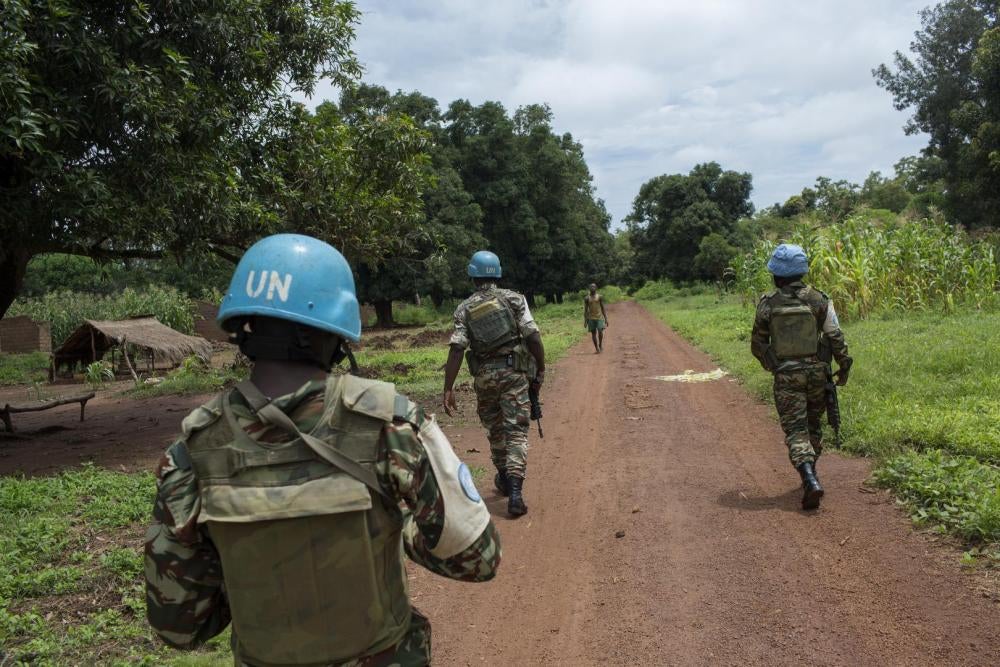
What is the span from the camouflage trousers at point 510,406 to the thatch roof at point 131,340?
17.1m

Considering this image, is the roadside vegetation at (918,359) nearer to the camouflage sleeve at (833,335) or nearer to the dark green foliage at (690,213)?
the camouflage sleeve at (833,335)

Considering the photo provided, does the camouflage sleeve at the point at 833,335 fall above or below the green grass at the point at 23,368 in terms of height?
above

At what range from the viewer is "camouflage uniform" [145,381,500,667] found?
1.67 meters

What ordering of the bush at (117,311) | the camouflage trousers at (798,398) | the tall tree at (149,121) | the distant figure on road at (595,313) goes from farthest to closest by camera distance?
the bush at (117,311), the distant figure on road at (595,313), the tall tree at (149,121), the camouflage trousers at (798,398)

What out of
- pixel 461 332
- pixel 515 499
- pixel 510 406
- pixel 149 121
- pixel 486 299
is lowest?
pixel 515 499

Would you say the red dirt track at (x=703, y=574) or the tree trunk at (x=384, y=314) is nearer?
the red dirt track at (x=703, y=574)

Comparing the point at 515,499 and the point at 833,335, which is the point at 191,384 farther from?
the point at 833,335

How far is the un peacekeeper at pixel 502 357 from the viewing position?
5840 mm

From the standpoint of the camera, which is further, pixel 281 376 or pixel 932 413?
pixel 932 413

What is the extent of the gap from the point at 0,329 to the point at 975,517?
33.9m

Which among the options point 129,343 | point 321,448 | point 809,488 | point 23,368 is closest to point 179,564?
point 321,448

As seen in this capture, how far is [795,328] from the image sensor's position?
569cm

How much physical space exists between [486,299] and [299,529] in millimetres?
4350

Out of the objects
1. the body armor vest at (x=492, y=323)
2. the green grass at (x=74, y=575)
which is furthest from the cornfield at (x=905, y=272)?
the green grass at (x=74, y=575)
